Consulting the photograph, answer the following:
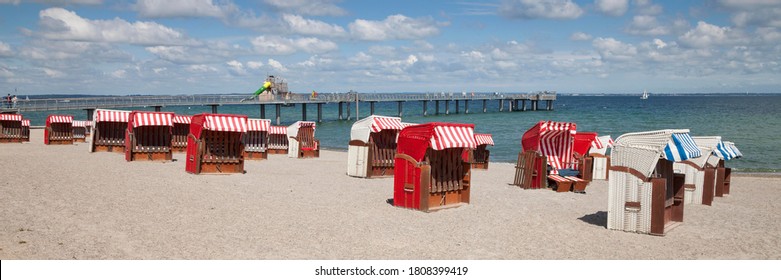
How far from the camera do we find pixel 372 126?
1811cm

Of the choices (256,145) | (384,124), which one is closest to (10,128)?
(256,145)

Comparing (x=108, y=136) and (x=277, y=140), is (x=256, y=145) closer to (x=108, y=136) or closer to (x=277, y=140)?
(x=277, y=140)

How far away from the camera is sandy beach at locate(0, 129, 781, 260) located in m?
8.73

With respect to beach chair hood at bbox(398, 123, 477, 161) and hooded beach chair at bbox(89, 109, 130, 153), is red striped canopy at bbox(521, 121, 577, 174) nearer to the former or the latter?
beach chair hood at bbox(398, 123, 477, 161)

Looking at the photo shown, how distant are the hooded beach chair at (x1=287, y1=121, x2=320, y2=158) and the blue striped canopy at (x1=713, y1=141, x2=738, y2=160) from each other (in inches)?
640

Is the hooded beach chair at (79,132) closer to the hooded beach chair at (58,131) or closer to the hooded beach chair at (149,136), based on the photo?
the hooded beach chair at (58,131)

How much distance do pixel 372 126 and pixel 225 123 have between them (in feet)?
12.9

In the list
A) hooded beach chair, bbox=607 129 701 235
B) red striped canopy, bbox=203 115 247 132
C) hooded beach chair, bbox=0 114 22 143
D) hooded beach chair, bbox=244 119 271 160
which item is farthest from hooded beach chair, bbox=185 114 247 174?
hooded beach chair, bbox=0 114 22 143

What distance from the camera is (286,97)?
68.0 metres

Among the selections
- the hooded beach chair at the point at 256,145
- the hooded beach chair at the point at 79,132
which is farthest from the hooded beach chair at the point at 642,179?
the hooded beach chair at the point at 79,132

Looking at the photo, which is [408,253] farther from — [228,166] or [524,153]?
[228,166]

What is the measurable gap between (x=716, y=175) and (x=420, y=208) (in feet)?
26.5

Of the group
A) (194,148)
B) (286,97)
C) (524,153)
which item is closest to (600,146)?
(524,153)

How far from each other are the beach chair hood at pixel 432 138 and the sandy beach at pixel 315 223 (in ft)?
3.73
